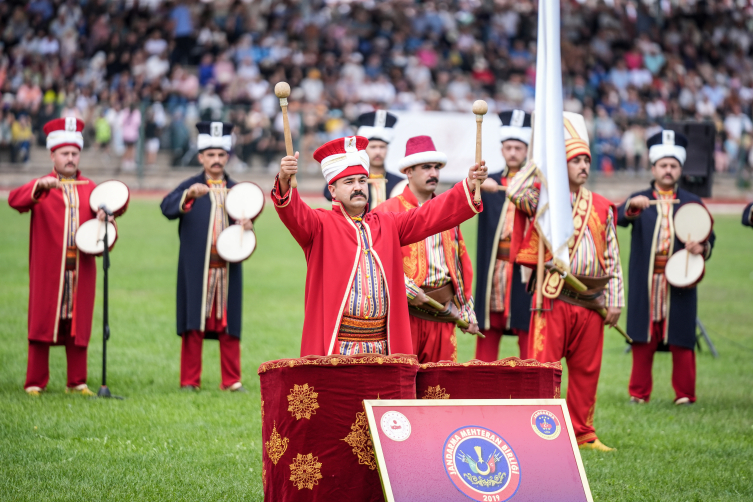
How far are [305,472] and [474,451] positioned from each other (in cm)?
77

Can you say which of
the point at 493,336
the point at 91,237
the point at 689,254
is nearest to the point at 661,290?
the point at 689,254

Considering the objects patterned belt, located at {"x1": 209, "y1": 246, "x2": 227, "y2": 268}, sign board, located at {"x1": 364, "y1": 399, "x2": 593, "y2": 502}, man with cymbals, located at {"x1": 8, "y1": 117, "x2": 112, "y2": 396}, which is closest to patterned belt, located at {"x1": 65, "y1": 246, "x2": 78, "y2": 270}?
man with cymbals, located at {"x1": 8, "y1": 117, "x2": 112, "y2": 396}

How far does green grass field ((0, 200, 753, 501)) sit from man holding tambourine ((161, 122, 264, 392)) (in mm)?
379

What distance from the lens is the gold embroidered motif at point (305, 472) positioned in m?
4.23

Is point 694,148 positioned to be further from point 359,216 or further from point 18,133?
point 18,133

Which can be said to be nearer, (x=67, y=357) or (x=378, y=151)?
(x=67, y=357)

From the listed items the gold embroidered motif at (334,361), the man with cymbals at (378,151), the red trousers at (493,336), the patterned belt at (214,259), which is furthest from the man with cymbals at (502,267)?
the gold embroidered motif at (334,361)

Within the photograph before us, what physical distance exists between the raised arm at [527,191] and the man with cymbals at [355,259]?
1507mm

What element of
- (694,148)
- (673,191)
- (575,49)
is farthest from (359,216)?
(575,49)

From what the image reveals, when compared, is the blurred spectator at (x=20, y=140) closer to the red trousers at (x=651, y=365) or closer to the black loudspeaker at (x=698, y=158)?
the black loudspeaker at (x=698, y=158)

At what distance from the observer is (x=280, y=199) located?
15.3 feet

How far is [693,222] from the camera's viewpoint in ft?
26.5

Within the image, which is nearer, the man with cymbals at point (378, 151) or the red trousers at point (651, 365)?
the red trousers at point (651, 365)

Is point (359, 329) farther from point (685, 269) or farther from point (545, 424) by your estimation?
point (685, 269)
